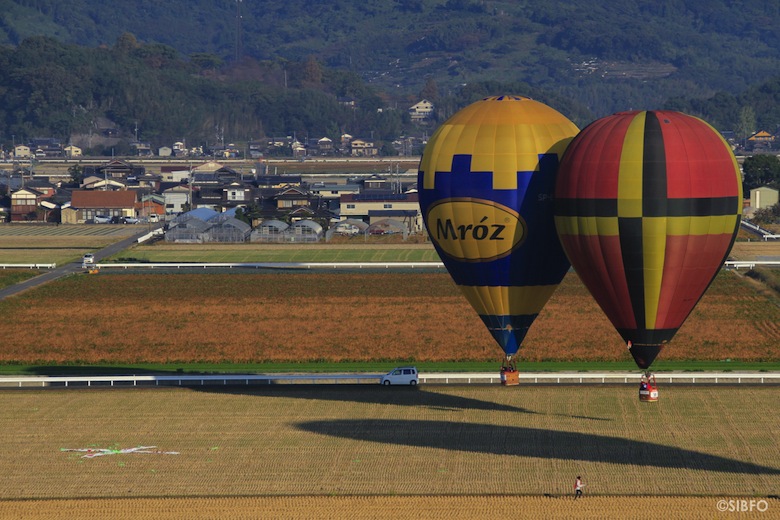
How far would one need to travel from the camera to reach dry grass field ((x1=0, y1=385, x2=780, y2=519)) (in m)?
52.7

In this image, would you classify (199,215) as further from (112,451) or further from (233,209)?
(112,451)

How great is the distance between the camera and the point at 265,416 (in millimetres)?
66688

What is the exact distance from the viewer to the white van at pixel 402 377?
72.7m

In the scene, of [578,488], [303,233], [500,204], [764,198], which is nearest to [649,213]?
[500,204]

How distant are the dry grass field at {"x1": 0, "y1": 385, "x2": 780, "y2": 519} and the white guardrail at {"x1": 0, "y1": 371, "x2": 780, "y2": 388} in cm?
123

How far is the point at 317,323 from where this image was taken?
91.6 m

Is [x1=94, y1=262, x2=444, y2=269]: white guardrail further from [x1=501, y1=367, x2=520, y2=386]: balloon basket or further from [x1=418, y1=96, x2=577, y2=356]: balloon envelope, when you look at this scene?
[x1=418, y1=96, x2=577, y2=356]: balloon envelope

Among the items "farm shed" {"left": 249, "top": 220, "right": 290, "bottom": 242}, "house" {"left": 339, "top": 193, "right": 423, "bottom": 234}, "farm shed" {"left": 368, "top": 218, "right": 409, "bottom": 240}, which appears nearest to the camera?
"farm shed" {"left": 249, "top": 220, "right": 290, "bottom": 242}

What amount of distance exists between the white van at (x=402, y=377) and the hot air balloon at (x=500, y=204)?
8091mm

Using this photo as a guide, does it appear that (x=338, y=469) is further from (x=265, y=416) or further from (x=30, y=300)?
(x=30, y=300)

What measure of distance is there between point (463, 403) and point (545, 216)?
10458mm

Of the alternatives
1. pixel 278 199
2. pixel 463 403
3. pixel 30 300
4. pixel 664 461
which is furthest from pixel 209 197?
pixel 664 461

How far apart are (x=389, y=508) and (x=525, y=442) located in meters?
10.3

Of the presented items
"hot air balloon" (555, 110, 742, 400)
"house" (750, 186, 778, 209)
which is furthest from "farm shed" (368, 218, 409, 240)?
"hot air balloon" (555, 110, 742, 400)
